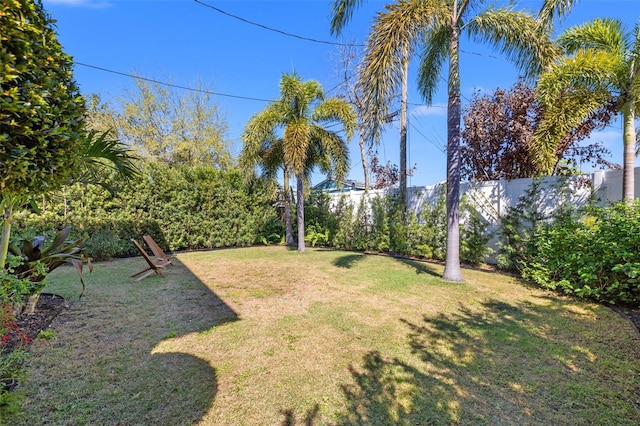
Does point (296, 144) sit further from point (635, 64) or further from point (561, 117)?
point (635, 64)

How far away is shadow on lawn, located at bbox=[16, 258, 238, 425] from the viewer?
2.08m

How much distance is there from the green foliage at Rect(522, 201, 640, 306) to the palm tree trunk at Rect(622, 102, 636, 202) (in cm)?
65

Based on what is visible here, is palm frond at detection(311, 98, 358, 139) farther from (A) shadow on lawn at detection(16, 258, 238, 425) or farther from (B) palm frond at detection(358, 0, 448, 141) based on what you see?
(A) shadow on lawn at detection(16, 258, 238, 425)

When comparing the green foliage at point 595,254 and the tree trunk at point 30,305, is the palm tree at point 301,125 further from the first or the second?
the tree trunk at point 30,305

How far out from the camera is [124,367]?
265 centimetres

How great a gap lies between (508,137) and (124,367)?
1112cm

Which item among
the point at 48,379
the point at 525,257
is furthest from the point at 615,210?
the point at 48,379

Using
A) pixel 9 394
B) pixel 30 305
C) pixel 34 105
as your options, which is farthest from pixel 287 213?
pixel 34 105

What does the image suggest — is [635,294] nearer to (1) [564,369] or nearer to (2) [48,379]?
(1) [564,369]

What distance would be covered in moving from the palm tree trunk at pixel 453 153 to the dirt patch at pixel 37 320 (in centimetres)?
602

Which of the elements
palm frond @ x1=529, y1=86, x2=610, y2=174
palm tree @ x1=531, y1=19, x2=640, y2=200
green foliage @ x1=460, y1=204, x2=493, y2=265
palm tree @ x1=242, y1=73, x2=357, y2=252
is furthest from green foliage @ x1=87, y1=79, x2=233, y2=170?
palm tree @ x1=531, y1=19, x2=640, y2=200

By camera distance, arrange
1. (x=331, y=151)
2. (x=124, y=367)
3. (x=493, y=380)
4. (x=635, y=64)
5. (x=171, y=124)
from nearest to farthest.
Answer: (x=493, y=380) → (x=124, y=367) → (x=635, y=64) → (x=331, y=151) → (x=171, y=124)

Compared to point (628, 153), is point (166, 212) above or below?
below

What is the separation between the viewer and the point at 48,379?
2398 mm
